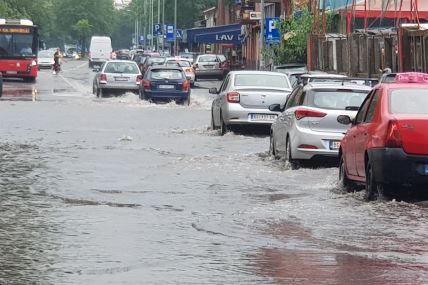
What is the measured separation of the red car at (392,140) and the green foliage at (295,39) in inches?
1268

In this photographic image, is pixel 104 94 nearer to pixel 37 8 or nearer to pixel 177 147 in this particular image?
pixel 177 147

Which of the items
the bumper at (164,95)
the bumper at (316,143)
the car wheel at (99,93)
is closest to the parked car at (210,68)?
the car wheel at (99,93)

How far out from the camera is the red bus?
56.1 m

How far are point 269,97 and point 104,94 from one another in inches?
749

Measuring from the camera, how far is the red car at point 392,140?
12.6 metres

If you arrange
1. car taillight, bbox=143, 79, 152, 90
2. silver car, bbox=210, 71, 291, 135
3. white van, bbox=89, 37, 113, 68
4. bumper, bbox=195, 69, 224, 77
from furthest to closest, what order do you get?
white van, bbox=89, 37, 113, 68, bumper, bbox=195, 69, 224, 77, car taillight, bbox=143, 79, 152, 90, silver car, bbox=210, 71, 291, 135

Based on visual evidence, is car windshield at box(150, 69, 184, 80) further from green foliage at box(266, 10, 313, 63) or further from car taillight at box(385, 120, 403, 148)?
car taillight at box(385, 120, 403, 148)

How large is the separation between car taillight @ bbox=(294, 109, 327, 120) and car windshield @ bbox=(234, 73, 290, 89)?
7333mm

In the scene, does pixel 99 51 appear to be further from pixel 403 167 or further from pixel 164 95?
pixel 403 167

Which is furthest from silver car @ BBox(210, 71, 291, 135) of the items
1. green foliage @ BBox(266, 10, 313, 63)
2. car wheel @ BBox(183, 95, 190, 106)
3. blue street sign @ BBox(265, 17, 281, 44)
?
blue street sign @ BBox(265, 17, 281, 44)

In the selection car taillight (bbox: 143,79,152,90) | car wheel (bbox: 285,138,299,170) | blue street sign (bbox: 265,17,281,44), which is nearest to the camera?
car wheel (bbox: 285,138,299,170)

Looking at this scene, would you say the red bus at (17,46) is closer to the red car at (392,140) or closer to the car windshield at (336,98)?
the car windshield at (336,98)

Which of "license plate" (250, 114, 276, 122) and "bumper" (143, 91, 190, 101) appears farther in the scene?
"bumper" (143, 91, 190, 101)

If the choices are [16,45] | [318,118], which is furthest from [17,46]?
[318,118]
